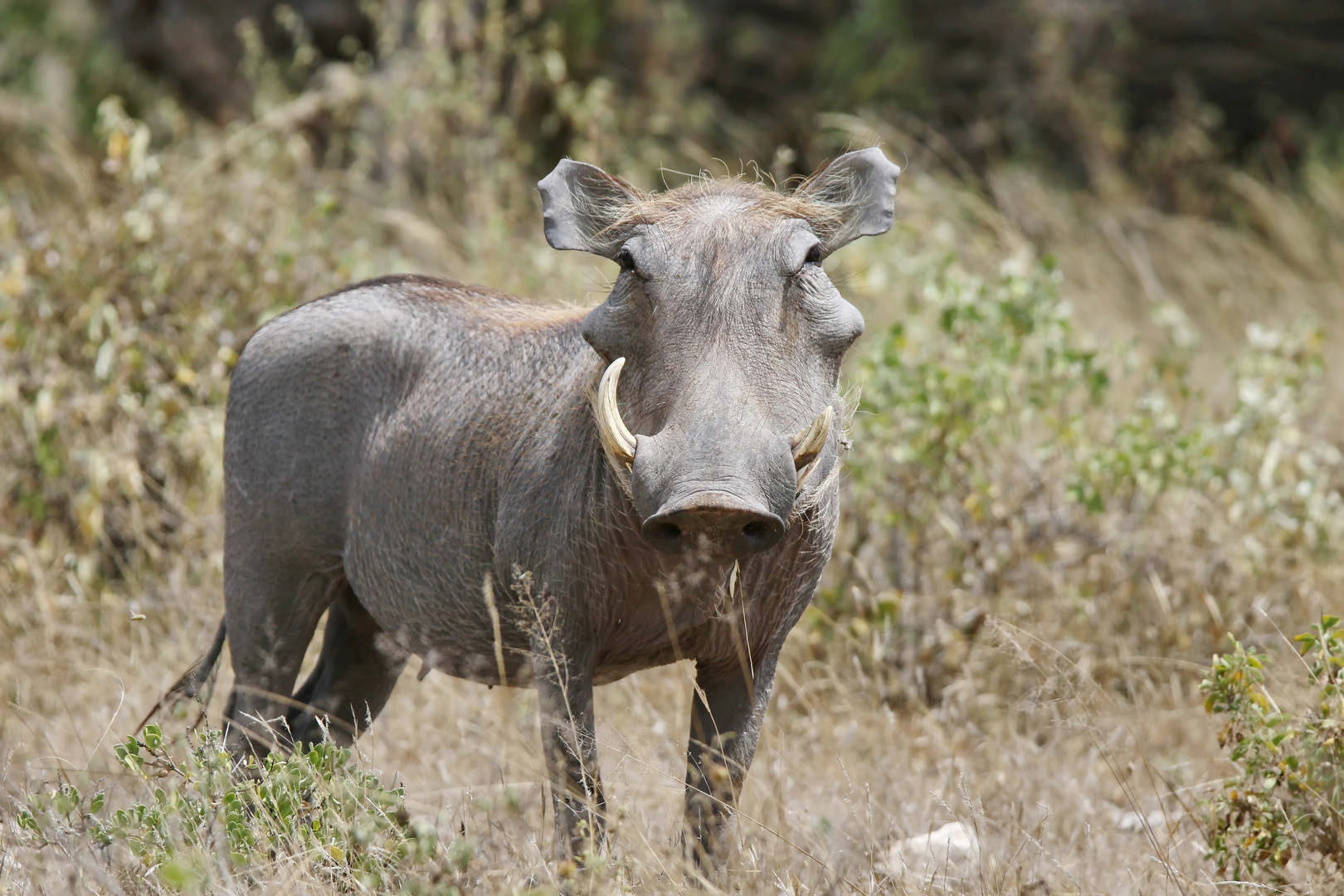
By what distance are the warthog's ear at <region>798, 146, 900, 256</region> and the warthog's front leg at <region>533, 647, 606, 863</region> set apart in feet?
2.92

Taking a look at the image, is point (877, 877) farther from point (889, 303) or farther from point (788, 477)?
A: point (889, 303)

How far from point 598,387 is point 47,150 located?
7625 mm

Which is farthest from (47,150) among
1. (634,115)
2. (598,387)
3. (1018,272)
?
(598,387)

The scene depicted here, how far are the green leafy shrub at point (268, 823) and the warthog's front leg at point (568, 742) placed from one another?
20 cm

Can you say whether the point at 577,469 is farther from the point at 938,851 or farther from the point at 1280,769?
the point at 1280,769

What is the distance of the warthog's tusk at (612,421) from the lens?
2289 mm

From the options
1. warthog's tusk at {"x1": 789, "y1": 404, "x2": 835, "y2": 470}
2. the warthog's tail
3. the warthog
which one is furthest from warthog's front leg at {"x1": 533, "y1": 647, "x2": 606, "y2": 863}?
the warthog's tail

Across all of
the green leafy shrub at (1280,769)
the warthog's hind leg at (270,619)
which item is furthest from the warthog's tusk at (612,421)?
the green leafy shrub at (1280,769)

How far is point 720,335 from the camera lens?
7.75 ft

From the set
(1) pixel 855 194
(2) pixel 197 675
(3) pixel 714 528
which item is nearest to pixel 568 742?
(3) pixel 714 528

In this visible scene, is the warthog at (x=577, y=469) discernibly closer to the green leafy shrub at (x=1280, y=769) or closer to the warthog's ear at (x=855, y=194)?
the warthog's ear at (x=855, y=194)

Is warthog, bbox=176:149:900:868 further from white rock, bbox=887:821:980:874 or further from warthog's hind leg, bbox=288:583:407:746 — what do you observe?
white rock, bbox=887:821:980:874

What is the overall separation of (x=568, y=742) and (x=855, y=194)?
112 cm

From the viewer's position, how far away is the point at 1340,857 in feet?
8.70
